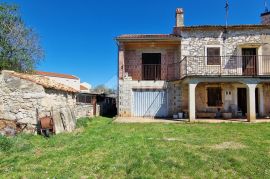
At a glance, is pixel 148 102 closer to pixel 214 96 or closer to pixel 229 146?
pixel 214 96

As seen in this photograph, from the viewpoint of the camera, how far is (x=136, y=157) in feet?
19.7

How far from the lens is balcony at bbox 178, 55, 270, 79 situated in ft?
53.9

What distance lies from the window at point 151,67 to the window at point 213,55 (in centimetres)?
374

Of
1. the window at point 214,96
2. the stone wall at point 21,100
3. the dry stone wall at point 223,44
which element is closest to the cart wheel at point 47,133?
the stone wall at point 21,100

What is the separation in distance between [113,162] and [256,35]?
15831mm

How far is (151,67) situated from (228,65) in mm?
5808

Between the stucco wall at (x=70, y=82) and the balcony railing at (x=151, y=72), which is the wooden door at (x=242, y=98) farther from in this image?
the stucco wall at (x=70, y=82)

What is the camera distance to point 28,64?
77.6 feet

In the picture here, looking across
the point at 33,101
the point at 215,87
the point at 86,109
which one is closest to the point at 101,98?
the point at 86,109

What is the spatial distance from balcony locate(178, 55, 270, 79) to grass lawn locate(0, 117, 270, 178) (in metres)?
8.61

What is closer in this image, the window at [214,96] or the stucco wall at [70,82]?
the window at [214,96]

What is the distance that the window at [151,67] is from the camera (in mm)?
17844

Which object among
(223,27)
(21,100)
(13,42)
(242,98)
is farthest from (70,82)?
(21,100)

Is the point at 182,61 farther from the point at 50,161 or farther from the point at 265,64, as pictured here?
the point at 50,161
